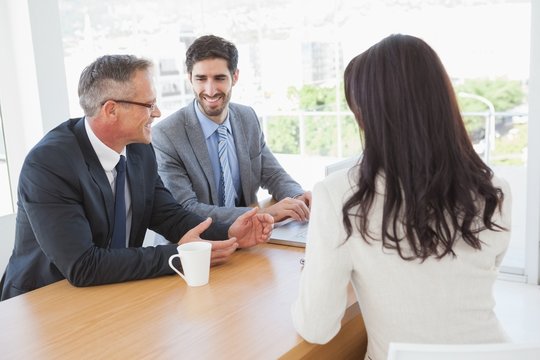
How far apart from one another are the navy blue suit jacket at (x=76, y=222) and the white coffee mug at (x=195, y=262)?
0.10 meters

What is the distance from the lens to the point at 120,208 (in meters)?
1.88

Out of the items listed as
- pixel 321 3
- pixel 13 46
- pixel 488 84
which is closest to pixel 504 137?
pixel 488 84

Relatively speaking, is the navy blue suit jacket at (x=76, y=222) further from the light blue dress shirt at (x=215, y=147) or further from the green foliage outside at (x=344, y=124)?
the green foliage outside at (x=344, y=124)

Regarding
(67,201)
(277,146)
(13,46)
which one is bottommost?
(277,146)

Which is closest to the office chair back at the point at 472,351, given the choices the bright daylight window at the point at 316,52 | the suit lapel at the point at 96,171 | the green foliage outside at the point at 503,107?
the suit lapel at the point at 96,171

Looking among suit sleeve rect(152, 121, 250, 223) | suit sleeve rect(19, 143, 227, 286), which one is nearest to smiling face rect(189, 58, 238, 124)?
suit sleeve rect(152, 121, 250, 223)

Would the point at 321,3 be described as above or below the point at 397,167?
above

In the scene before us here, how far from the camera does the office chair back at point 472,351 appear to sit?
3.06 feet

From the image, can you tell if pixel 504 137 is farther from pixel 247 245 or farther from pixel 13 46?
pixel 13 46

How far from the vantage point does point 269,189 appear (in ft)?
8.67

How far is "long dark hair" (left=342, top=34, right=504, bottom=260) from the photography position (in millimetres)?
1139

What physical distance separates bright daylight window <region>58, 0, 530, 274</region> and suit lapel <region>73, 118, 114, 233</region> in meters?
2.11

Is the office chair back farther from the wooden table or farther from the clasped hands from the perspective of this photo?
the clasped hands

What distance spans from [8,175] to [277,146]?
3.11 m
